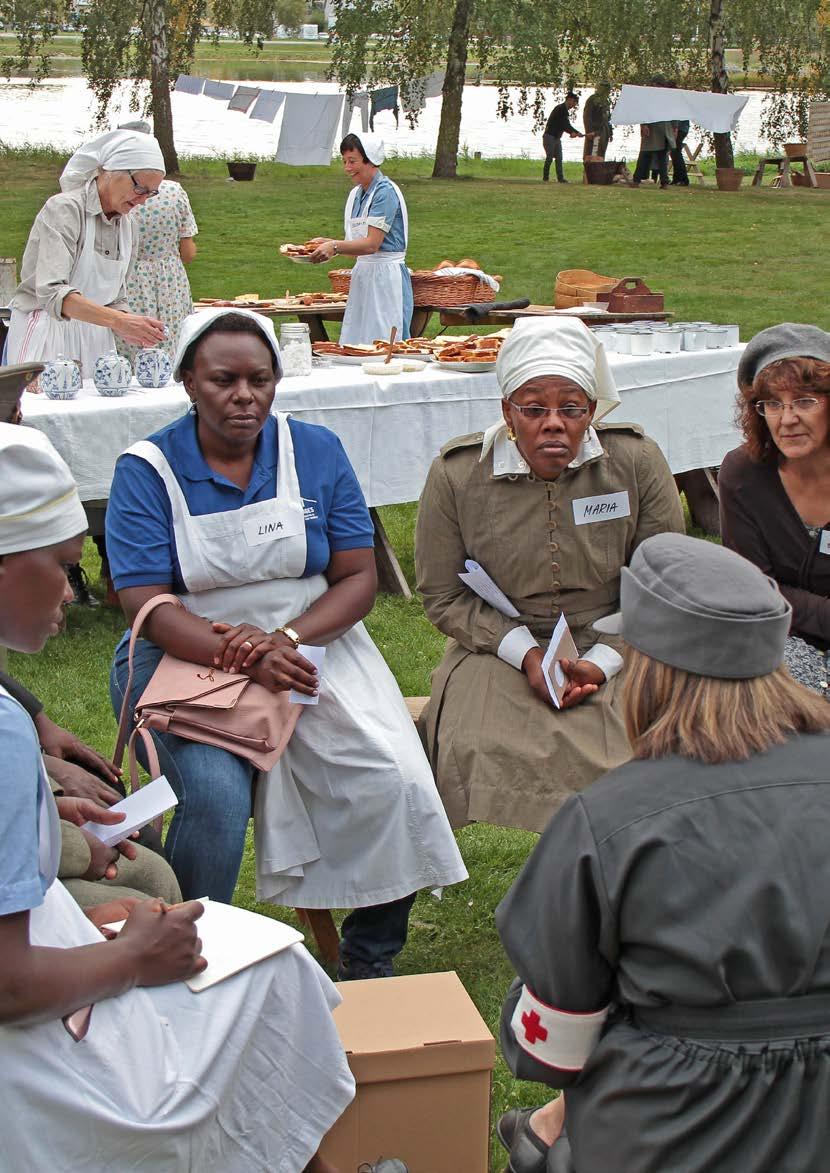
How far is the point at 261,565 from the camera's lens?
3.33 metres

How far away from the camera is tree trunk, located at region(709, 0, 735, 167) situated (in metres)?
24.5

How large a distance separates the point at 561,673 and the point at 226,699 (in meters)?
0.93

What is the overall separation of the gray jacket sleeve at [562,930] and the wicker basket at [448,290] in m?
7.73

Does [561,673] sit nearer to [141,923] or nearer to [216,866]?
[216,866]

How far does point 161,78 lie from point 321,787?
20846 millimetres

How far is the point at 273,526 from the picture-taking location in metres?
3.32

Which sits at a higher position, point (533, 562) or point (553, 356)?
point (553, 356)

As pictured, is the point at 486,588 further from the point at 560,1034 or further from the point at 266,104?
the point at 266,104

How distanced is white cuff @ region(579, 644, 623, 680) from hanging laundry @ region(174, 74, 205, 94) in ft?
78.0

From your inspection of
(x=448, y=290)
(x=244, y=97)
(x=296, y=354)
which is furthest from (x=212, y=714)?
(x=244, y=97)

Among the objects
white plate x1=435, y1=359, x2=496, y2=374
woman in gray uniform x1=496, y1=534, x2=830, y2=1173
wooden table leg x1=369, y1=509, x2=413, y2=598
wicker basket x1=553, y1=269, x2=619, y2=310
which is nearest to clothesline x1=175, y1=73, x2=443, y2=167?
wicker basket x1=553, y1=269, x2=619, y2=310

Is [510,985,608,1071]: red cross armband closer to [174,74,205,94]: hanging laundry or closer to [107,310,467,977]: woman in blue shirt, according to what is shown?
[107,310,467,977]: woman in blue shirt

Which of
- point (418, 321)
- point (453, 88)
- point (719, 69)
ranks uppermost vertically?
point (719, 69)

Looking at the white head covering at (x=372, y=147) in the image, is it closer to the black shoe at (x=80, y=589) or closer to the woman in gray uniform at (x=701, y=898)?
the black shoe at (x=80, y=589)
